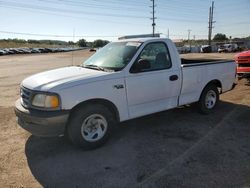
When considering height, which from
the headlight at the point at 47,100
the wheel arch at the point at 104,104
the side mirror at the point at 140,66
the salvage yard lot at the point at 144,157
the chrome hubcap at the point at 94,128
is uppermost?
the side mirror at the point at 140,66

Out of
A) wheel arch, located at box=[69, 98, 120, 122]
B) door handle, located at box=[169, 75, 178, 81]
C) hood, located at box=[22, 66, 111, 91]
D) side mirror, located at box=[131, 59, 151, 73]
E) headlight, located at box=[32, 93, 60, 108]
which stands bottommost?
wheel arch, located at box=[69, 98, 120, 122]

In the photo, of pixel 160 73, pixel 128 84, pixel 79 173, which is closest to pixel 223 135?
pixel 160 73

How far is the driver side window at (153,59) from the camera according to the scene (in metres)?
5.21

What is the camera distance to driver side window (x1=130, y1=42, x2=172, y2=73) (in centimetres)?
521

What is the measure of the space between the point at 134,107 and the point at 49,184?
84.7 inches

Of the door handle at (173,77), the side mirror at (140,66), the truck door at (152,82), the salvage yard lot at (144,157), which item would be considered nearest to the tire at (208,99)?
the salvage yard lot at (144,157)

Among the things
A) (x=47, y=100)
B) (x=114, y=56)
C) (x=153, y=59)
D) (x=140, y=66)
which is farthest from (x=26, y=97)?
(x=153, y=59)

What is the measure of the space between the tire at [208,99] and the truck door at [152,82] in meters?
1.08

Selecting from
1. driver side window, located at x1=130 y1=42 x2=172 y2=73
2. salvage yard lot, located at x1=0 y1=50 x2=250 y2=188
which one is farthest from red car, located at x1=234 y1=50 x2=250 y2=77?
driver side window, located at x1=130 y1=42 x2=172 y2=73

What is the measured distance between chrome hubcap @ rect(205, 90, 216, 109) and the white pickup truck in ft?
1.55

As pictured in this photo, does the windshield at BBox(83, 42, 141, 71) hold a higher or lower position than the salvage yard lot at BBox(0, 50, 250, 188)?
higher

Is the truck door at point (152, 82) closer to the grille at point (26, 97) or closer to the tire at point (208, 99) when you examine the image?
the tire at point (208, 99)

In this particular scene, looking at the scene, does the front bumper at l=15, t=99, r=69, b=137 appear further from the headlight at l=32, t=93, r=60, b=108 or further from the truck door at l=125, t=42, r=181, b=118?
the truck door at l=125, t=42, r=181, b=118

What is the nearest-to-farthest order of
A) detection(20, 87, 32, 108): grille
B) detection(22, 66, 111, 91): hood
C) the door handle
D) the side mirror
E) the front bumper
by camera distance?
the front bumper, detection(22, 66, 111, 91): hood, detection(20, 87, 32, 108): grille, the side mirror, the door handle
